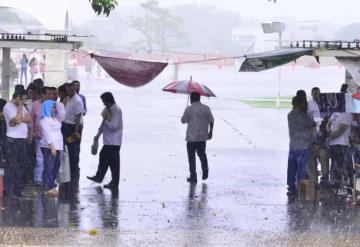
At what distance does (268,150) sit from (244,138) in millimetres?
3136

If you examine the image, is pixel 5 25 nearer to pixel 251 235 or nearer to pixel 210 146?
pixel 210 146

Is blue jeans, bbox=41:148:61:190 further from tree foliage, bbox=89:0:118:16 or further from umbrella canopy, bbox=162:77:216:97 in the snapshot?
umbrella canopy, bbox=162:77:216:97

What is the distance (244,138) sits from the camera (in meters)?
24.9

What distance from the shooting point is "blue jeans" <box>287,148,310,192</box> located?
14.1 metres

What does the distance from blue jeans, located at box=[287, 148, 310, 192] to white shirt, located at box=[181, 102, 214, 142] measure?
5.95 feet

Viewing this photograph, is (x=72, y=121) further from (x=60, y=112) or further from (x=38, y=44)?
(x=38, y=44)

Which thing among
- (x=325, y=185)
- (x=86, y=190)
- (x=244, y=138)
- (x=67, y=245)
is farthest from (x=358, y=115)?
(x=244, y=138)

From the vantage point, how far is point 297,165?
14125 millimetres

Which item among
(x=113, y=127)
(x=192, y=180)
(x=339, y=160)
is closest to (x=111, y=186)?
(x=113, y=127)

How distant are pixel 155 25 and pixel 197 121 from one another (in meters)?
90.9

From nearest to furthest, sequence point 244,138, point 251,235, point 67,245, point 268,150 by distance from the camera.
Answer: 1. point 67,245
2. point 251,235
3. point 268,150
4. point 244,138

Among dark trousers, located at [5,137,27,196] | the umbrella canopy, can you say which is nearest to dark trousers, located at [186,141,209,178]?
the umbrella canopy

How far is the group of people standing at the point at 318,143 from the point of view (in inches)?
541

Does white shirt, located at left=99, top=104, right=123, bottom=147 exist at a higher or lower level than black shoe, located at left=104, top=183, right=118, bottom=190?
higher
